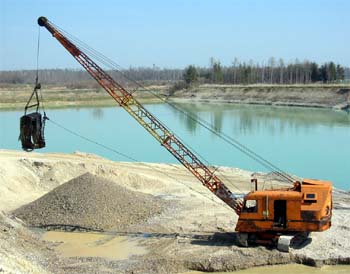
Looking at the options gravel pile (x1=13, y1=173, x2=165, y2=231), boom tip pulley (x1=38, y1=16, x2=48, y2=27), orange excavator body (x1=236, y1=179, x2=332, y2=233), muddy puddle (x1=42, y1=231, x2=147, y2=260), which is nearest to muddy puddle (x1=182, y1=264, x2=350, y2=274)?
orange excavator body (x1=236, y1=179, x2=332, y2=233)

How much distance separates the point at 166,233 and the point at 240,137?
24876 millimetres

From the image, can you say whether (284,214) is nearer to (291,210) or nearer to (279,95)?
(291,210)

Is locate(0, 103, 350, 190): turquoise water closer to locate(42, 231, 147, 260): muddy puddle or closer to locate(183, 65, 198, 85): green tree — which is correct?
locate(42, 231, 147, 260): muddy puddle

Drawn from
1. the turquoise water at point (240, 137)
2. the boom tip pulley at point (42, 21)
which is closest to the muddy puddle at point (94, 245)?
the boom tip pulley at point (42, 21)

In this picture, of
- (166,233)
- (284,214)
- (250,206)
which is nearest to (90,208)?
(166,233)

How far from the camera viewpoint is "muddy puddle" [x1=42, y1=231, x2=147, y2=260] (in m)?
15.3

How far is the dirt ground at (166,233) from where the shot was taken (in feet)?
45.1

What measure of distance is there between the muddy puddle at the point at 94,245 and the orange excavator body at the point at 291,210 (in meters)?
3.18

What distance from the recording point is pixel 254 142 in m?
38.0

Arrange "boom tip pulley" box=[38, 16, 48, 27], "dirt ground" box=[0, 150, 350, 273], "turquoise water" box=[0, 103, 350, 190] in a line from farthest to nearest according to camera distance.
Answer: "turquoise water" box=[0, 103, 350, 190]
"boom tip pulley" box=[38, 16, 48, 27]
"dirt ground" box=[0, 150, 350, 273]

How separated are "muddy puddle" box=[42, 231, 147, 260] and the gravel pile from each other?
0.66 m

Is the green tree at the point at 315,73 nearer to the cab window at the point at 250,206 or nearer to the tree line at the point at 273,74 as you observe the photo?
the tree line at the point at 273,74

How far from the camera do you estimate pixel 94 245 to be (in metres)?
16.0

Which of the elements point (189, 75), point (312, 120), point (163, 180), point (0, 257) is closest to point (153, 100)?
point (189, 75)
